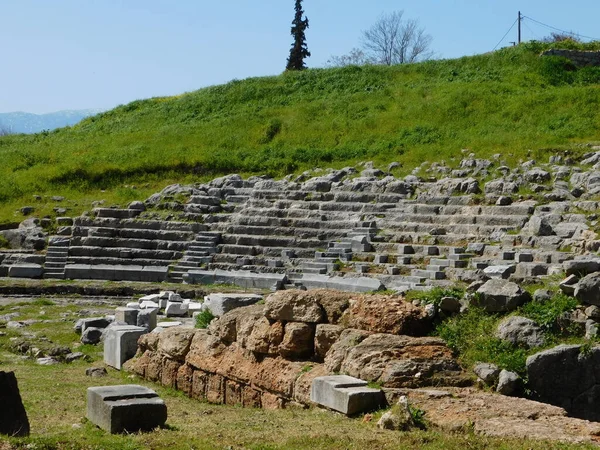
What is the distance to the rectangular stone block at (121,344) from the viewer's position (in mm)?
14570

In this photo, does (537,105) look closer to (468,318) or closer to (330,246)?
(330,246)

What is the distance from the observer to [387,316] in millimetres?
10430

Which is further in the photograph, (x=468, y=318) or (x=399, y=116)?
(x=399, y=116)

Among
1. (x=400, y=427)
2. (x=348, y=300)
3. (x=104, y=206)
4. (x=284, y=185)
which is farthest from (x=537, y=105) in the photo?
(x=400, y=427)

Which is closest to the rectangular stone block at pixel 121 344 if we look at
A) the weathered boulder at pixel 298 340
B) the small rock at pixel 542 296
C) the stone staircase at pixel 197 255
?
the weathered boulder at pixel 298 340

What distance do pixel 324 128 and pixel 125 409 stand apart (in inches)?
1019

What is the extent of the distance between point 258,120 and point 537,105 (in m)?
11.3

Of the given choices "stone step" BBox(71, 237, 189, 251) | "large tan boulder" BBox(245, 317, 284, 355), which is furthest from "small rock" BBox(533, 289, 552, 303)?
"stone step" BBox(71, 237, 189, 251)

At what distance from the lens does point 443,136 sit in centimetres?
3016

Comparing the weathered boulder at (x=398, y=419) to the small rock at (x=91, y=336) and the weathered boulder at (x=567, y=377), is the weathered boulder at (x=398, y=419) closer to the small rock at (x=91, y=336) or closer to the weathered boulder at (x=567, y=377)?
the weathered boulder at (x=567, y=377)

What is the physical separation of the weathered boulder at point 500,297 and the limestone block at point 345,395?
1.80 metres

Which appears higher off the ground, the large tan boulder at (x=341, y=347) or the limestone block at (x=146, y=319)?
the large tan boulder at (x=341, y=347)

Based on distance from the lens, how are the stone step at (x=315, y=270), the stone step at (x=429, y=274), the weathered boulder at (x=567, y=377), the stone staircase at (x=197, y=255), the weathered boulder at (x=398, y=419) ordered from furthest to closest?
the stone staircase at (x=197, y=255), the stone step at (x=315, y=270), the stone step at (x=429, y=274), the weathered boulder at (x=567, y=377), the weathered boulder at (x=398, y=419)

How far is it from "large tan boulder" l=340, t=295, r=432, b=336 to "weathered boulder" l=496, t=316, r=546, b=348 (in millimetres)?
951
